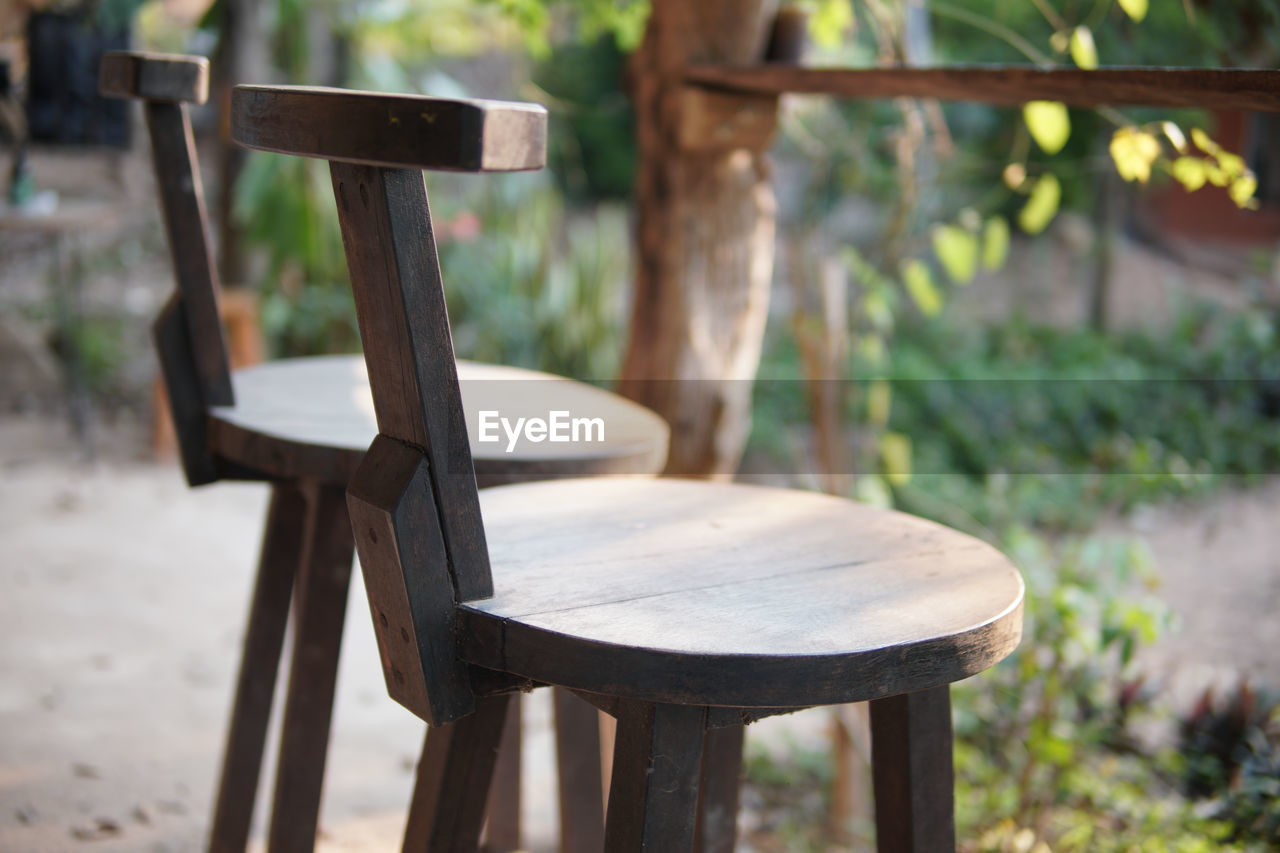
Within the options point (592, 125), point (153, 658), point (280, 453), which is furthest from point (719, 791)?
point (592, 125)

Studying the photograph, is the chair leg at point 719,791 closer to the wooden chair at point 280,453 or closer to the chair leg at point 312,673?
the wooden chair at point 280,453

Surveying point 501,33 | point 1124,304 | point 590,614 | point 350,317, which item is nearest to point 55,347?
point 350,317

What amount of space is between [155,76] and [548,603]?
76cm

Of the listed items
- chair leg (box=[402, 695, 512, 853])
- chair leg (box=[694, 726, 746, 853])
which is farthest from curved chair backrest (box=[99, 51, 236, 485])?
chair leg (box=[694, 726, 746, 853])

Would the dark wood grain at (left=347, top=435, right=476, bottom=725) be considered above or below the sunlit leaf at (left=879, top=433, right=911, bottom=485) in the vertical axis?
above

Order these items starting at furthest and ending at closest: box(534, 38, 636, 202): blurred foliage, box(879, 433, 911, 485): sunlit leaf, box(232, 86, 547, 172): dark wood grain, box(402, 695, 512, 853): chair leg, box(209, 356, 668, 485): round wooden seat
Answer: box(534, 38, 636, 202): blurred foliage
box(879, 433, 911, 485): sunlit leaf
box(209, 356, 668, 485): round wooden seat
box(402, 695, 512, 853): chair leg
box(232, 86, 547, 172): dark wood grain

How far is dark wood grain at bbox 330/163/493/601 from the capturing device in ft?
2.30

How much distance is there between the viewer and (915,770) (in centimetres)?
90

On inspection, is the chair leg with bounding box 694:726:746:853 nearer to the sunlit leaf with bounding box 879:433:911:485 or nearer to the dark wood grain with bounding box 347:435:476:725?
the dark wood grain with bounding box 347:435:476:725

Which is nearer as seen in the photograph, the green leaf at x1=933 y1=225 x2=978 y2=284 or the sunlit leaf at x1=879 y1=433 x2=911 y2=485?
the green leaf at x1=933 y1=225 x2=978 y2=284

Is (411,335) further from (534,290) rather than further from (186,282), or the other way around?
(534,290)

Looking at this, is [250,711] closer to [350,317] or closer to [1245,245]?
[350,317]

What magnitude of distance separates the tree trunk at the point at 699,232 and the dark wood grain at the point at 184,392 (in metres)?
0.91

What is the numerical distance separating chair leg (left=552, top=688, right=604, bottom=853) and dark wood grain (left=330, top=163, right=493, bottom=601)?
708 mm
